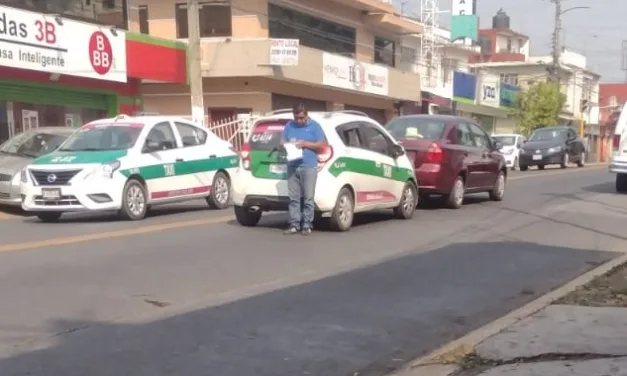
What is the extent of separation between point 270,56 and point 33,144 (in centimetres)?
1534

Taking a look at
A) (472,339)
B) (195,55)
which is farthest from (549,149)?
(472,339)

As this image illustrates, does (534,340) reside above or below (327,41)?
below

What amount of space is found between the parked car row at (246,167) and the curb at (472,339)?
494cm

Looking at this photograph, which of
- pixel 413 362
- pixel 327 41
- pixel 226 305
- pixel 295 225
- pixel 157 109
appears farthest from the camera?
pixel 327 41

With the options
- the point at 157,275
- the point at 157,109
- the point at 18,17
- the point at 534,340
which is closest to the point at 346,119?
the point at 157,275

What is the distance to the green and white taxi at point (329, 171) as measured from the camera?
13.2 m

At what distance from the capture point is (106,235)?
42.2 ft

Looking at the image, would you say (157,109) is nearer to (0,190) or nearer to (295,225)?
(0,190)

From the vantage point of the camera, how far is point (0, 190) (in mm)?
16500

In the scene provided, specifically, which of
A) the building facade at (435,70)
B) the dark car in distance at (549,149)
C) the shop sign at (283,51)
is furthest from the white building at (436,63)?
the shop sign at (283,51)

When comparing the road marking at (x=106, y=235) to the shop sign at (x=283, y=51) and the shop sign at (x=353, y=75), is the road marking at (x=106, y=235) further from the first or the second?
the shop sign at (x=353, y=75)

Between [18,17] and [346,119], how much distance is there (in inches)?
480

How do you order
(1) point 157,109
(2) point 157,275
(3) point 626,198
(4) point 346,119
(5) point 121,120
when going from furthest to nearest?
(1) point 157,109 < (3) point 626,198 < (5) point 121,120 < (4) point 346,119 < (2) point 157,275

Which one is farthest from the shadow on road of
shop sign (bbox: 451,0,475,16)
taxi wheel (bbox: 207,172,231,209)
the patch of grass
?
shop sign (bbox: 451,0,475,16)
